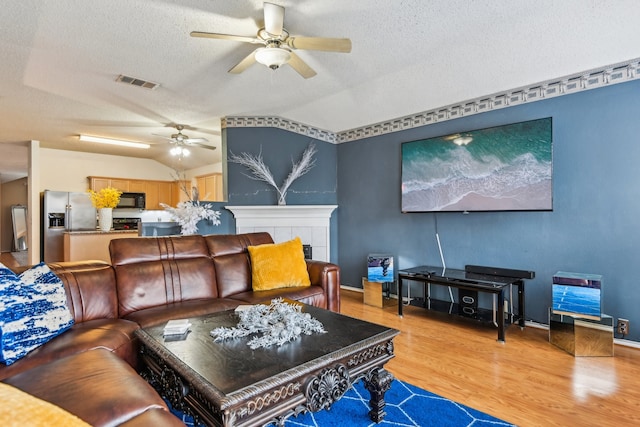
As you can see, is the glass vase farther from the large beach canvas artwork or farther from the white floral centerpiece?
the large beach canvas artwork

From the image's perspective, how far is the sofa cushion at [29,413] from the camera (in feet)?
2.60

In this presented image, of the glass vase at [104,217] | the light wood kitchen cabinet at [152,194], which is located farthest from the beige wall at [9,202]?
the glass vase at [104,217]

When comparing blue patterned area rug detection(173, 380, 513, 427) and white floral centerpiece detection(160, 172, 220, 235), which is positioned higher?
white floral centerpiece detection(160, 172, 220, 235)

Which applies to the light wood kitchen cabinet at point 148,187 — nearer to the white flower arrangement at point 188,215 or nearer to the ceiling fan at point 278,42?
the white flower arrangement at point 188,215

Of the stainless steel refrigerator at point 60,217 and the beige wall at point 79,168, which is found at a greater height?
the beige wall at point 79,168

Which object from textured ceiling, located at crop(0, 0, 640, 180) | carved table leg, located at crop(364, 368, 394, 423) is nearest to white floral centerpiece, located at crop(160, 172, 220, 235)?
textured ceiling, located at crop(0, 0, 640, 180)

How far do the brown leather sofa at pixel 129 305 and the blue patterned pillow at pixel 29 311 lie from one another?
0.19ft

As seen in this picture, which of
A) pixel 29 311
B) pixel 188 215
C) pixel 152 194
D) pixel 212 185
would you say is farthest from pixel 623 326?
pixel 152 194

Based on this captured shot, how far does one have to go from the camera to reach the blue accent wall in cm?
280

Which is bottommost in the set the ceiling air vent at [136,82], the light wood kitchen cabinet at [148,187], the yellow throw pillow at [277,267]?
the yellow throw pillow at [277,267]

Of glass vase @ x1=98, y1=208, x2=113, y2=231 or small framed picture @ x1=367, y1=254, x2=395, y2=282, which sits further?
glass vase @ x1=98, y1=208, x2=113, y2=231

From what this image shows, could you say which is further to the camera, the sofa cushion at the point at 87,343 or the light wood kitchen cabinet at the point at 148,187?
the light wood kitchen cabinet at the point at 148,187

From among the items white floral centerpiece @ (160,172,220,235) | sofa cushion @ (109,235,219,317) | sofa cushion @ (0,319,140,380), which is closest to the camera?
sofa cushion @ (0,319,140,380)

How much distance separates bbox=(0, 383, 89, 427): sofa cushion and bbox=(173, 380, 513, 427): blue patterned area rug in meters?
1.14
